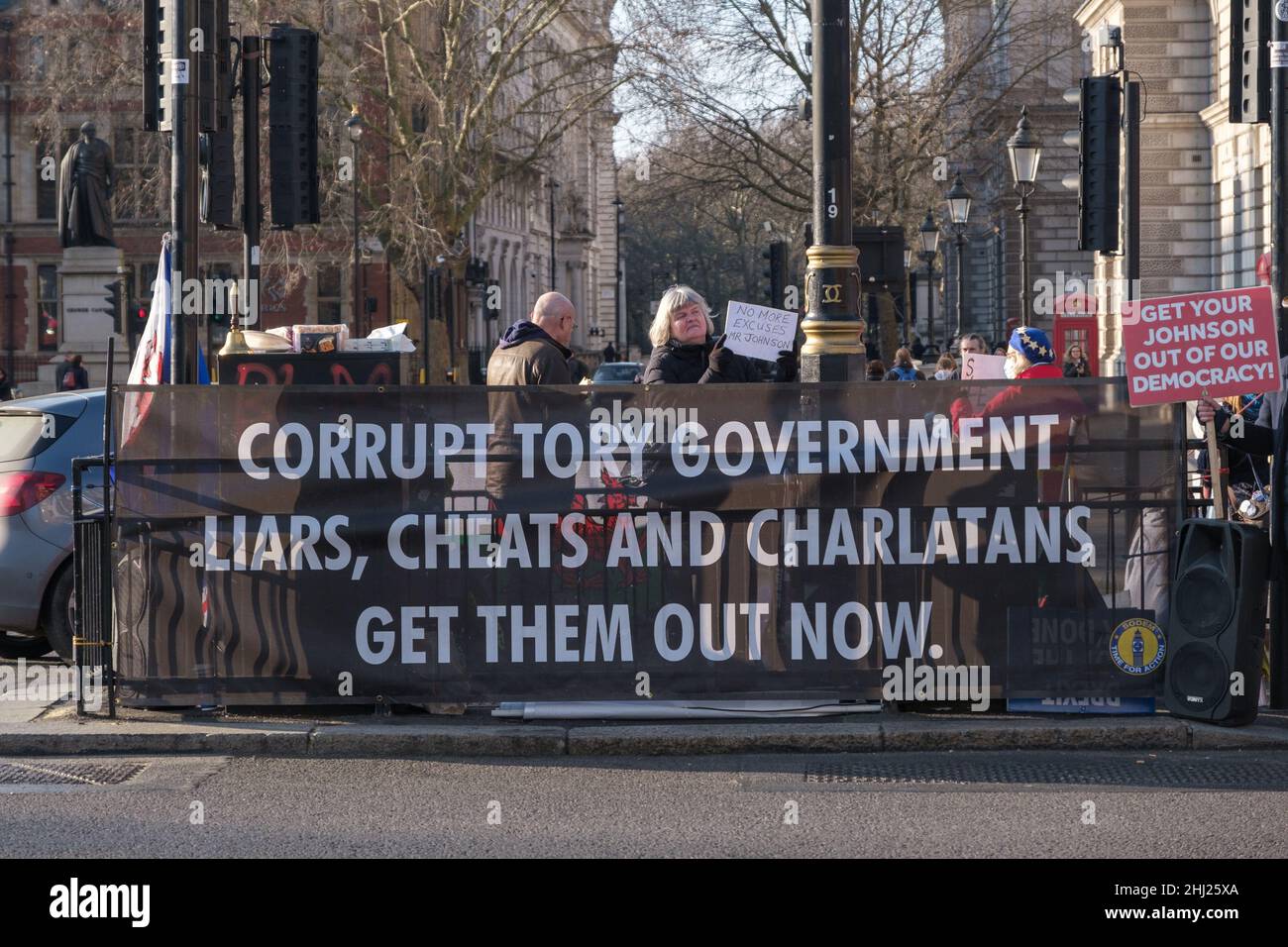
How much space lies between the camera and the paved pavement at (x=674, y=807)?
19.5ft

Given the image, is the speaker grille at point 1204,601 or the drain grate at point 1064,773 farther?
the speaker grille at point 1204,601

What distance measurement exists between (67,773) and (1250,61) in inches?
344

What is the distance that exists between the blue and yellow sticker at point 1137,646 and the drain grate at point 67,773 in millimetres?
4509

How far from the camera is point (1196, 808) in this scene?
21.1 feet

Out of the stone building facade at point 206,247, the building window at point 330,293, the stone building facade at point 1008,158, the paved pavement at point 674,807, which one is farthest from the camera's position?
the building window at point 330,293

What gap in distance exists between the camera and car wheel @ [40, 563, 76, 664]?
32.1ft

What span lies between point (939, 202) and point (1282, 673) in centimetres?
3656

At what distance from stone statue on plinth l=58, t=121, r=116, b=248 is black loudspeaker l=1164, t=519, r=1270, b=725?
8.74 m

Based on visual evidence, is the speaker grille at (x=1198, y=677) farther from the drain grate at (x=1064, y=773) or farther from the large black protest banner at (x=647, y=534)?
the drain grate at (x=1064, y=773)

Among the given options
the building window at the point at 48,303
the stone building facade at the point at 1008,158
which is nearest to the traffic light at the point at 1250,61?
the stone building facade at the point at 1008,158

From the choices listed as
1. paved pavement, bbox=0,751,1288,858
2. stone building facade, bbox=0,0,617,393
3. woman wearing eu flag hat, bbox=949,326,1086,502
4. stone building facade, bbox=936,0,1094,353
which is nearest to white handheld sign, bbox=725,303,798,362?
woman wearing eu flag hat, bbox=949,326,1086,502

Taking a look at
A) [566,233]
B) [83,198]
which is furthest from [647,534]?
[566,233]

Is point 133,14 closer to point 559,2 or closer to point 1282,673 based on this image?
point 559,2
